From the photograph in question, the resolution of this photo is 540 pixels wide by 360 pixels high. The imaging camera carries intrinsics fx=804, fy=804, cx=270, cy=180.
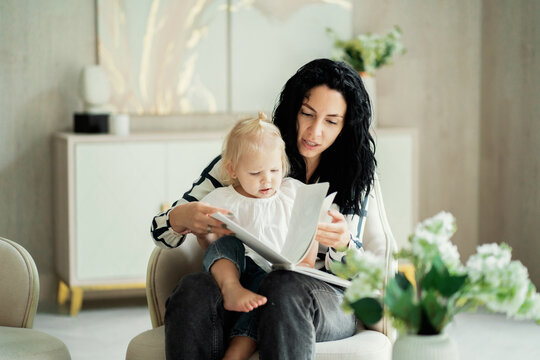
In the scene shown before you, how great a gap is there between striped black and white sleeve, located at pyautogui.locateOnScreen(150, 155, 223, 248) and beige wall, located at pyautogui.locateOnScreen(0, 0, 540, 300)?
1.90 metres

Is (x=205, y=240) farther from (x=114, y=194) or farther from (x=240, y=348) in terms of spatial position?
(x=114, y=194)

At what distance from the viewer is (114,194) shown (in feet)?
12.4

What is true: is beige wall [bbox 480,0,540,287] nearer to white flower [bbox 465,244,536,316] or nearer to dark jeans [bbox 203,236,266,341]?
dark jeans [bbox 203,236,266,341]

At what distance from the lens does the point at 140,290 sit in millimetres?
4207

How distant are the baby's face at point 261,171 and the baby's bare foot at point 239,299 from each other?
341 millimetres

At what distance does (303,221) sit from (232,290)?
9.6 inches

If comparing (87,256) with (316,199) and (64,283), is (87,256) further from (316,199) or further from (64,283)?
(316,199)

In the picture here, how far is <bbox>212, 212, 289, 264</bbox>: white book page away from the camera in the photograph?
73.0 inches

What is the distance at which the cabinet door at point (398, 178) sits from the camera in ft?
13.4

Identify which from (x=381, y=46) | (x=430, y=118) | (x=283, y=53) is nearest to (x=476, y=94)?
(x=430, y=118)

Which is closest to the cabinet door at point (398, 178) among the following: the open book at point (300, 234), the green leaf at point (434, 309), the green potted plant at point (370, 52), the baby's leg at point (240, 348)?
the green potted plant at point (370, 52)

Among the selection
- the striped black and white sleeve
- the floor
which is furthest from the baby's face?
the floor

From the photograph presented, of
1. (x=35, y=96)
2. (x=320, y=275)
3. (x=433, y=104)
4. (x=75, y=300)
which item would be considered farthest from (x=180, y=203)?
(x=433, y=104)

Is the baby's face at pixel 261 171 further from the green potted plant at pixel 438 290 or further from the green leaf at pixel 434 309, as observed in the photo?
the green leaf at pixel 434 309
